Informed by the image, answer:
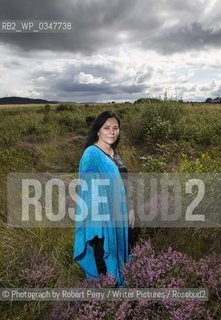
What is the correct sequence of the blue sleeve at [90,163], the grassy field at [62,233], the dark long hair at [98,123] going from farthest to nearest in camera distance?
the dark long hair at [98,123], the blue sleeve at [90,163], the grassy field at [62,233]

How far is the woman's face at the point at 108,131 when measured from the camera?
158 inches

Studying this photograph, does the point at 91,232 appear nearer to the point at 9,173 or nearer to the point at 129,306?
the point at 129,306

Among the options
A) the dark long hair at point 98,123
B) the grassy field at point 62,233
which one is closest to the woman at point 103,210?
the dark long hair at point 98,123

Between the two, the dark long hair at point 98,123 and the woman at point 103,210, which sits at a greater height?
the dark long hair at point 98,123

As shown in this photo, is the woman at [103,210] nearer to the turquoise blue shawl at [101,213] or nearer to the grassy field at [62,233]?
the turquoise blue shawl at [101,213]

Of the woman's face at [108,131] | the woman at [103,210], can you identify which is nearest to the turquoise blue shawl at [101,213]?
the woman at [103,210]

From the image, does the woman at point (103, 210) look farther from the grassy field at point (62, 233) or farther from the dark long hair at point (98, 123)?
the grassy field at point (62, 233)

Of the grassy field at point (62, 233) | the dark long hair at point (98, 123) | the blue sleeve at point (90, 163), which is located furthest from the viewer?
the dark long hair at point (98, 123)

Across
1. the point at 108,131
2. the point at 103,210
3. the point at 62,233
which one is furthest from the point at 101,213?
the point at 62,233

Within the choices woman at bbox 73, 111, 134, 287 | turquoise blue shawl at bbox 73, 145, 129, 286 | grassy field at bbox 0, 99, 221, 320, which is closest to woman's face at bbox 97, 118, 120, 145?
woman at bbox 73, 111, 134, 287

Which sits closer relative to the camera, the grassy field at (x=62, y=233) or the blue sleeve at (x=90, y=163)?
the grassy field at (x=62, y=233)

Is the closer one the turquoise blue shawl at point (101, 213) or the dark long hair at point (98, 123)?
the turquoise blue shawl at point (101, 213)

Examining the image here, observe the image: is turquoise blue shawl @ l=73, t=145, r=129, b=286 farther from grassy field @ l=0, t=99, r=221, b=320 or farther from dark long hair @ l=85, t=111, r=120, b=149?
grassy field @ l=0, t=99, r=221, b=320

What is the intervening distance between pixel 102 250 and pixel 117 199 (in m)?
0.54
